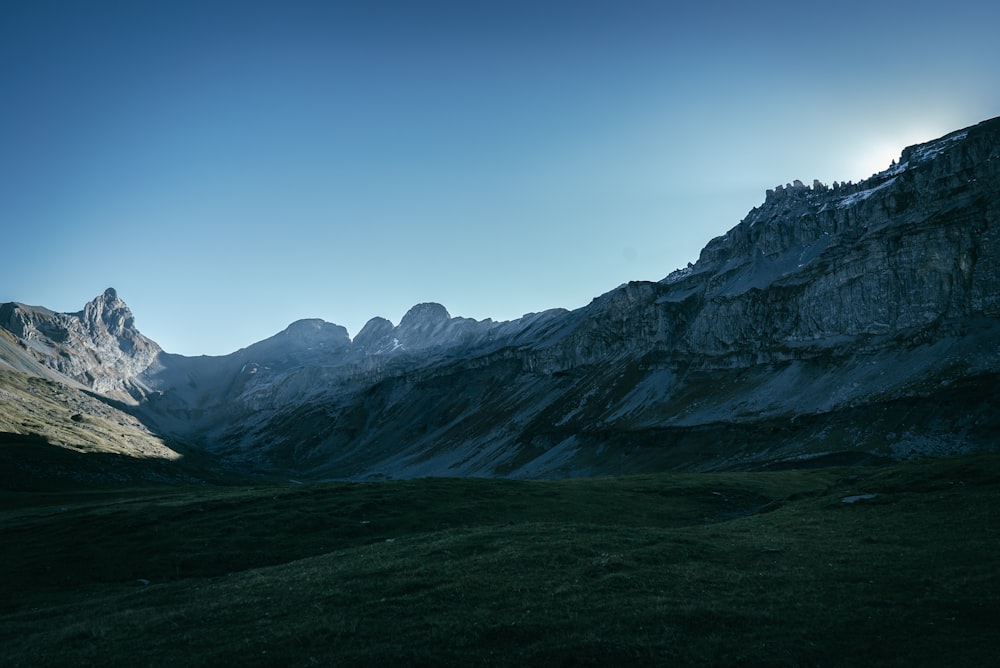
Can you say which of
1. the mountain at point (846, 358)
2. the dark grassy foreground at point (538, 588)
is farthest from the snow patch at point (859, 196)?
the dark grassy foreground at point (538, 588)

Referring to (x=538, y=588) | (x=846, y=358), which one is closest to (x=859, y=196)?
(x=846, y=358)

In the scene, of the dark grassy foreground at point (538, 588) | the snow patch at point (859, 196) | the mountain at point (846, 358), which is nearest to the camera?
the dark grassy foreground at point (538, 588)

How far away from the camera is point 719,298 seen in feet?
654

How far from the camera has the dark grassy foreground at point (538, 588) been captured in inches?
794

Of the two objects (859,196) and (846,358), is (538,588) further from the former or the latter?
(859,196)

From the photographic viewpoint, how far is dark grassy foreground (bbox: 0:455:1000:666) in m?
20.2

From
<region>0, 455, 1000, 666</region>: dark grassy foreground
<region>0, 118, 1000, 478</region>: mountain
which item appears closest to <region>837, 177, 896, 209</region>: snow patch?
<region>0, 118, 1000, 478</region>: mountain

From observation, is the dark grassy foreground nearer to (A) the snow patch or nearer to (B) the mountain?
(B) the mountain

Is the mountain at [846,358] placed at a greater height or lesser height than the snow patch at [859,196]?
lesser

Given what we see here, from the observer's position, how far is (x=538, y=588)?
26891 mm

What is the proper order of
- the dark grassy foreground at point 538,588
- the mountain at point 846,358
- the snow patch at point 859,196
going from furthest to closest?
the snow patch at point 859,196 < the mountain at point 846,358 < the dark grassy foreground at point 538,588

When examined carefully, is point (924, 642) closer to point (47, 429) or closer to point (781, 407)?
point (781, 407)

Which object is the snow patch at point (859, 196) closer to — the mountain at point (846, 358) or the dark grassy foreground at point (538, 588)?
the mountain at point (846, 358)

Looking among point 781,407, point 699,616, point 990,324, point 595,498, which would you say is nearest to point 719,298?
point 781,407
